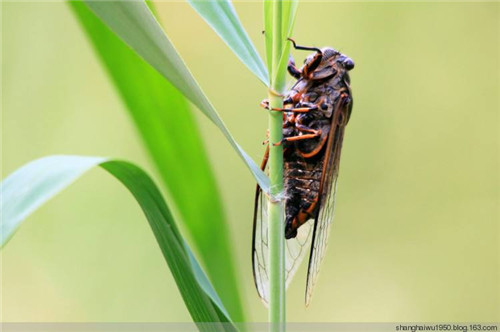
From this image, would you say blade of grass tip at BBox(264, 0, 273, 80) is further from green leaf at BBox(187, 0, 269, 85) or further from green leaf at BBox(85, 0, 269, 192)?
green leaf at BBox(85, 0, 269, 192)

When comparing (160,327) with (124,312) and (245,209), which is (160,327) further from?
(245,209)

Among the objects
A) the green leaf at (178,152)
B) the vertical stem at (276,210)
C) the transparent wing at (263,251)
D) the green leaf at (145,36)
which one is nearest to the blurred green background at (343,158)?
the transparent wing at (263,251)

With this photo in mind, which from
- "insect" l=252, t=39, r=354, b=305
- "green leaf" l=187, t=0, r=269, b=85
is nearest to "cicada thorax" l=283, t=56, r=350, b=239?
"insect" l=252, t=39, r=354, b=305

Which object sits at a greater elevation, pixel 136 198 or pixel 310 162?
pixel 136 198

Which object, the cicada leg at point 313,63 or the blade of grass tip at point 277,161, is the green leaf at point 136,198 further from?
the cicada leg at point 313,63

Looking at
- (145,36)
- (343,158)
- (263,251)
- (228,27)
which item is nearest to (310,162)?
(263,251)

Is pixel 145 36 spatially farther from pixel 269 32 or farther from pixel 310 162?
pixel 310 162
